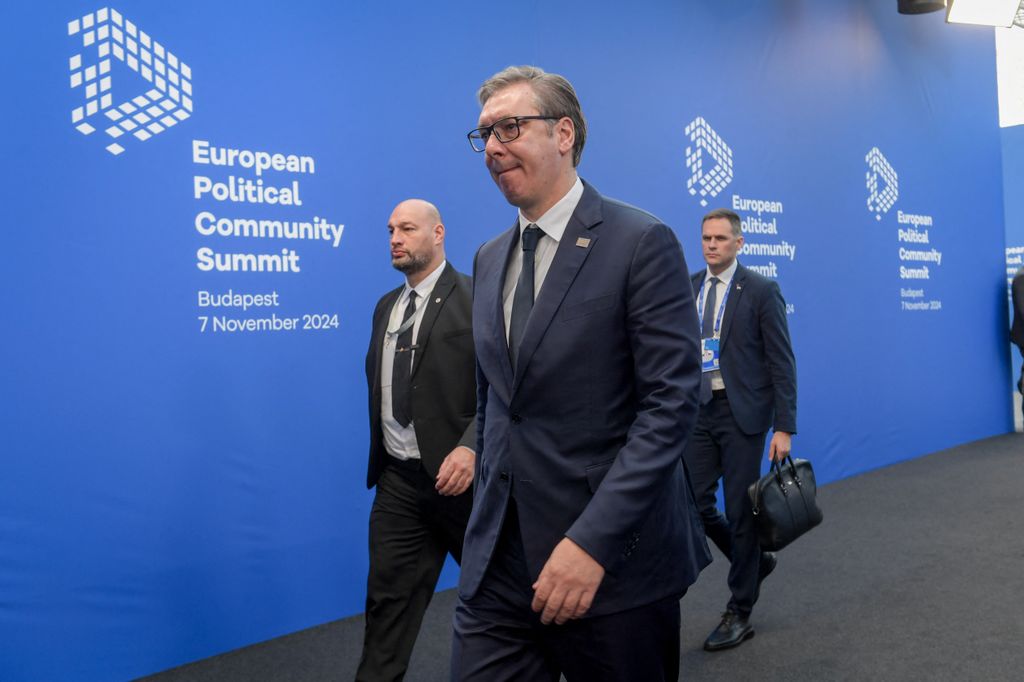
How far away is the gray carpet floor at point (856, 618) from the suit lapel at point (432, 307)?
131 cm

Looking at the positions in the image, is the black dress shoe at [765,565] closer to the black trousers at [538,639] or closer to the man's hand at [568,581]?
the black trousers at [538,639]

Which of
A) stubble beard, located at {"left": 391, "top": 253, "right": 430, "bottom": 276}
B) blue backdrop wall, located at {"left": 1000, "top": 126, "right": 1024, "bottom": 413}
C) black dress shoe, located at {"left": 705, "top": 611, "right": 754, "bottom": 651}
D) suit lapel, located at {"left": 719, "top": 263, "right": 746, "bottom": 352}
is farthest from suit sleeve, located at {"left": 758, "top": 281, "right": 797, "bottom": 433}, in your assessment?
blue backdrop wall, located at {"left": 1000, "top": 126, "right": 1024, "bottom": 413}

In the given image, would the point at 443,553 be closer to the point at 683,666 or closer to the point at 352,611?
the point at 683,666

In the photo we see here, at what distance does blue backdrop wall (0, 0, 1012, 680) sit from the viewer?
10.3ft

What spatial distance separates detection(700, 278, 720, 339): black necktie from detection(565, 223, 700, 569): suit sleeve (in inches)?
88.4

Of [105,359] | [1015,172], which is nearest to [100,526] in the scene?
[105,359]

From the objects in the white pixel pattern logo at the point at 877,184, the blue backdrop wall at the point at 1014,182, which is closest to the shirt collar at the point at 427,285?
the white pixel pattern logo at the point at 877,184

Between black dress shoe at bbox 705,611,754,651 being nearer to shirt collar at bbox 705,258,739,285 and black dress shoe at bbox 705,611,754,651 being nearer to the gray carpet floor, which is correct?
the gray carpet floor

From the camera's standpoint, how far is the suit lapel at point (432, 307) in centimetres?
284

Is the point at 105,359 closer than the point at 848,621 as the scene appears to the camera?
Yes

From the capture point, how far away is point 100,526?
3254mm

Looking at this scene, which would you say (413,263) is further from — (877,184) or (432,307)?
(877,184)

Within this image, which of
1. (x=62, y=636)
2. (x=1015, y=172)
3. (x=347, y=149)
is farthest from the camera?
(x=1015, y=172)

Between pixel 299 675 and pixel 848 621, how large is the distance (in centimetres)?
232
